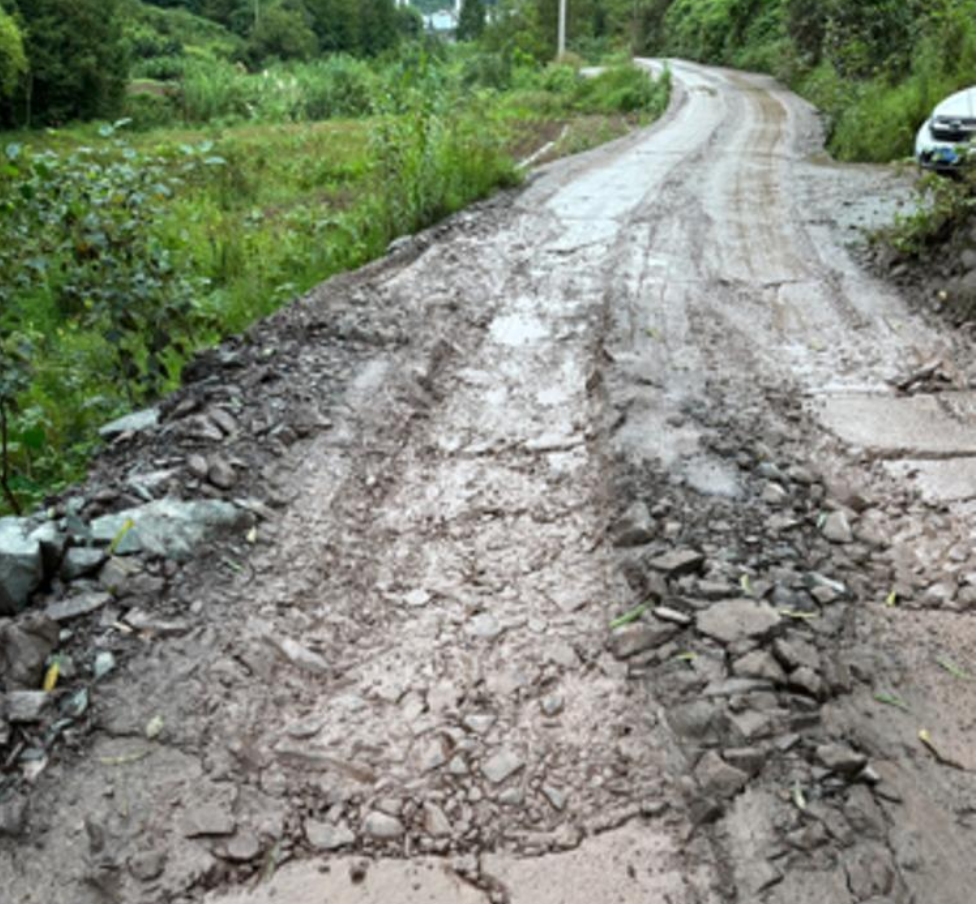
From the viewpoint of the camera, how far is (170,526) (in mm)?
2939

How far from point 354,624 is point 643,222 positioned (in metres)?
5.81

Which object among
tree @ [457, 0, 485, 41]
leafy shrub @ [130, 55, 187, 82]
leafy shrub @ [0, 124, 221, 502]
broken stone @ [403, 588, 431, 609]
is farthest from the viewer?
tree @ [457, 0, 485, 41]

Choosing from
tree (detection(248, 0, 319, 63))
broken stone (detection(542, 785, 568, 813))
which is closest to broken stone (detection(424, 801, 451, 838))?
broken stone (detection(542, 785, 568, 813))

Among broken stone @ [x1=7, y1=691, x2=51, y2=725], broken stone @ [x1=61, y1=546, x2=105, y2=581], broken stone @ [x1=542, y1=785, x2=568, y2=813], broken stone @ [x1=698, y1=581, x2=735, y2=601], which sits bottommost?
broken stone @ [x1=542, y1=785, x2=568, y2=813]

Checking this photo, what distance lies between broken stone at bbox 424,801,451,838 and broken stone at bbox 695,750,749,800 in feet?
2.15

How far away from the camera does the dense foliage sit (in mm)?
9953

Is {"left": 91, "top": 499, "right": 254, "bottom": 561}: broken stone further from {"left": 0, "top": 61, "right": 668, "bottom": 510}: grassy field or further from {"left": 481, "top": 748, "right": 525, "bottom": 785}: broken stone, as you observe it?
{"left": 481, "top": 748, "right": 525, "bottom": 785}: broken stone

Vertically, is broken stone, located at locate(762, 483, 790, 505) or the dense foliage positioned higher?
the dense foliage

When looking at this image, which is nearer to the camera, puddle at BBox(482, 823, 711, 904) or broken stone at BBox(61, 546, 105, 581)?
puddle at BBox(482, 823, 711, 904)

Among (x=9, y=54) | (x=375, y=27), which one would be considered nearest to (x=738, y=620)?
(x=9, y=54)

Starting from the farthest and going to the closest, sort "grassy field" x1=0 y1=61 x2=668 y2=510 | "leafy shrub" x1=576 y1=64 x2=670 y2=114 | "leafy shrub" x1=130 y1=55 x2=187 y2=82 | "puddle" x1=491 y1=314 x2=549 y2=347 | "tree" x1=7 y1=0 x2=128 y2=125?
"leafy shrub" x1=130 y1=55 x2=187 y2=82
"tree" x1=7 y1=0 x2=128 y2=125
"leafy shrub" x1=576 y1=64 x2=670 y2=114
"puddle" x1=491 y1=314 x2=549 y2=347
"grassy field" x1=0 y1=61 x2=668 y2=510

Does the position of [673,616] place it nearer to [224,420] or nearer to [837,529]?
[837,529]

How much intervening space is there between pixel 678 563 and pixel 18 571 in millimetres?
2120

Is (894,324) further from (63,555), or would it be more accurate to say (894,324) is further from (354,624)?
(63,555)
